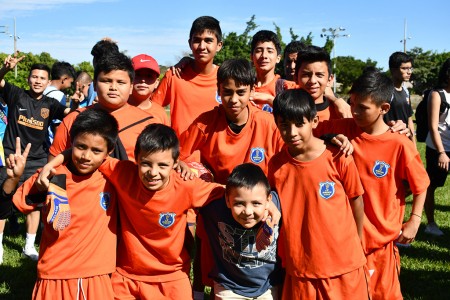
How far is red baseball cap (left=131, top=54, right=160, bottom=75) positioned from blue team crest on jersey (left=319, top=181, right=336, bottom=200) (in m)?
2.21

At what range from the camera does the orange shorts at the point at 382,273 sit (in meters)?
3.84

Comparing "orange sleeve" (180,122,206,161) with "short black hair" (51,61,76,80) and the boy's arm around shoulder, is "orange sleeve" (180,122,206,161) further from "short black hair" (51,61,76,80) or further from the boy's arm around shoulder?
"short black hair" (51,61,76,80)

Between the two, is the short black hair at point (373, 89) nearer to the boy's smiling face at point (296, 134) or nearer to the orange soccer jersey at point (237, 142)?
the boy's smiling face at point (296, 134)

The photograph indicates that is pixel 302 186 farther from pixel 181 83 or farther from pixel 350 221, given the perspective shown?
pixel 181 83

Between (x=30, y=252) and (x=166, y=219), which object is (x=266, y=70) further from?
(x=30, y=252)

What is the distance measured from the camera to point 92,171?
370 centimetres

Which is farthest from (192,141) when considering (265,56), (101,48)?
(101,48)

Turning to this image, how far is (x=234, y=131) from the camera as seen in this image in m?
4.15

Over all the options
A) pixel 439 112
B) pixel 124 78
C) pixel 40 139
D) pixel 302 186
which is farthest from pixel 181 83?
pixel 439 112

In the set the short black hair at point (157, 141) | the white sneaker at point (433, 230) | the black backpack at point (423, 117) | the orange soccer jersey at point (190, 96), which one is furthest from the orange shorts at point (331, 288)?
the white sneaker at point (433, 230)

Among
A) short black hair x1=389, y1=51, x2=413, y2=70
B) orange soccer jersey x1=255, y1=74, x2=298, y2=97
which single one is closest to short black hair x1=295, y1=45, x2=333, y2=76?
orange soccer jersey x1=255, y1=74, x2=298, y2=97

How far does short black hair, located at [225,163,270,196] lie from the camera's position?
3.50 meters

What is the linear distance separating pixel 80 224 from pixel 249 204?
1.21m

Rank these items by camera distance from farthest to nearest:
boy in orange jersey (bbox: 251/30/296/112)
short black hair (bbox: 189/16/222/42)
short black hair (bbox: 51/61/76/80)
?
1. short black hair (bbox: 51/61/76/80)
2. short black hair (bbox: 189/16/222/42)
3. boy in orange jersey (bbox: 251/30/296/112)
